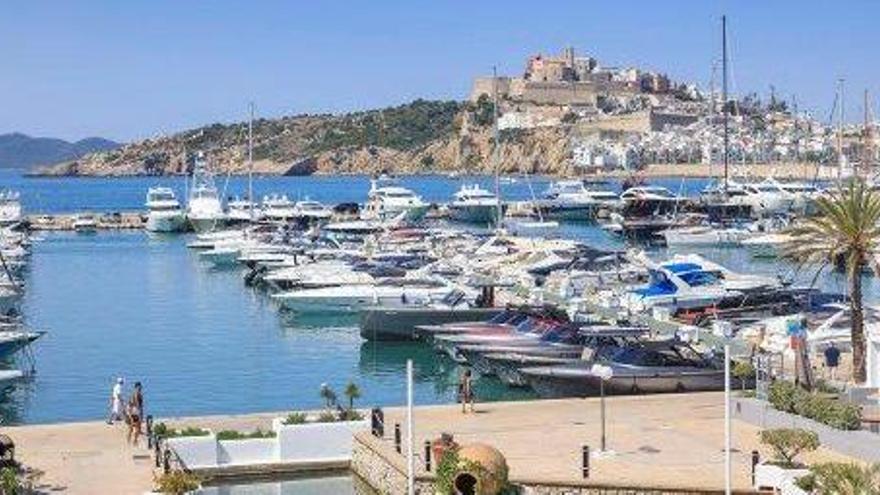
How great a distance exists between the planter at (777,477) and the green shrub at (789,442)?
315 millimetres

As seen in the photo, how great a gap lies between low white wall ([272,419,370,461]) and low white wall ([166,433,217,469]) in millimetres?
1314

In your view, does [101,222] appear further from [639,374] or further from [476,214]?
[639,374]

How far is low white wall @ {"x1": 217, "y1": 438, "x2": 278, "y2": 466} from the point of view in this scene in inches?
1096

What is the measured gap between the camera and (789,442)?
23453 mm

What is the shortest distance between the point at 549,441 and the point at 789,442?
18.2 ft

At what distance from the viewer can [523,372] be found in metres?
38.2

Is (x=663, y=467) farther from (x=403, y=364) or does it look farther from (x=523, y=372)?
(x=403, y=364)

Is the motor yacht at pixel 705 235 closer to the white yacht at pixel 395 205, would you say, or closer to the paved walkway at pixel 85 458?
the white yacht at pixel 395 205

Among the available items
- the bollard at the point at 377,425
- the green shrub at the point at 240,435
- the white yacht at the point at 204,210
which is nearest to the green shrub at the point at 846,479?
the bollard at the point at 377,425

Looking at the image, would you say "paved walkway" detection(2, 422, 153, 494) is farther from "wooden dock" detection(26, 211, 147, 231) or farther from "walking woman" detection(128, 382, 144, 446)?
"wooden dock" detection(26, 211, 147, 231)

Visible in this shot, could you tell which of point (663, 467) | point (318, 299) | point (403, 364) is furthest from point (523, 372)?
point (318, 299)

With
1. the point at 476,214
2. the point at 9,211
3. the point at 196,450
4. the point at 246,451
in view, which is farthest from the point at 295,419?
the point at 476,214

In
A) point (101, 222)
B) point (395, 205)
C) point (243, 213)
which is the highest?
point (395, 205)

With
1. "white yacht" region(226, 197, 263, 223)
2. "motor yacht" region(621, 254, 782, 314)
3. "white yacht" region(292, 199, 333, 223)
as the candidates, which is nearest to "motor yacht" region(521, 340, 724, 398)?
"motor yacht" region(621, 254, 782, 314)
